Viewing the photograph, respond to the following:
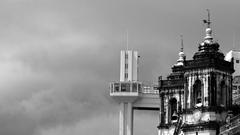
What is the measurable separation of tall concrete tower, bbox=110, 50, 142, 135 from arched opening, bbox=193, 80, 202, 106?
64144mm

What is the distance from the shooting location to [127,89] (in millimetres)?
136125

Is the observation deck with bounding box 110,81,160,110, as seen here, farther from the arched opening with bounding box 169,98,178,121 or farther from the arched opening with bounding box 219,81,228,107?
the arched opening with bounding box 219,81,228,107

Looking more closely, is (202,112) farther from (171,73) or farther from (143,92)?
(143,92)

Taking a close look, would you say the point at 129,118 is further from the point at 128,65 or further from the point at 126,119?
the point at 128,65

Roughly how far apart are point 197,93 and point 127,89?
65.1 meters

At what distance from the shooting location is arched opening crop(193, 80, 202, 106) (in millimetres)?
70938

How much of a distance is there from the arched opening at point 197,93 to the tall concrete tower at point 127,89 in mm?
64144

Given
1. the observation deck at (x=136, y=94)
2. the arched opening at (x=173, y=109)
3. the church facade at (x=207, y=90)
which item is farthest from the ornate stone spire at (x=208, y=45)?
the observation deck at (x=136, y=94)

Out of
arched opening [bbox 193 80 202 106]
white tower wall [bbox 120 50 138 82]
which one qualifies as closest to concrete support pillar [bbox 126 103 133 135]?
white tower wall [bbox 120 50 138 82]

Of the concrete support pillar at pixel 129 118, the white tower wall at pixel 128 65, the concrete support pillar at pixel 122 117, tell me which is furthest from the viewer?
the white tower wall at pixel 128 65

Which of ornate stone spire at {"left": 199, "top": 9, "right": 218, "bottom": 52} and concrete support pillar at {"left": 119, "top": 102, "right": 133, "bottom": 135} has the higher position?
ornate stone spire at {"left": 199, "top": 9, "right": 218, "bottom": 52}

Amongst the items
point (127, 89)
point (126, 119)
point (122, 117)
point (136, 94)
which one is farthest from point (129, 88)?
point (126, 119)

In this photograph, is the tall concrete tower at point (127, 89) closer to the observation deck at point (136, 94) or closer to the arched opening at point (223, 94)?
the observation deck at point (136, 94)

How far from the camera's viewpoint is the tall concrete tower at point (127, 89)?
136125 millimetres
